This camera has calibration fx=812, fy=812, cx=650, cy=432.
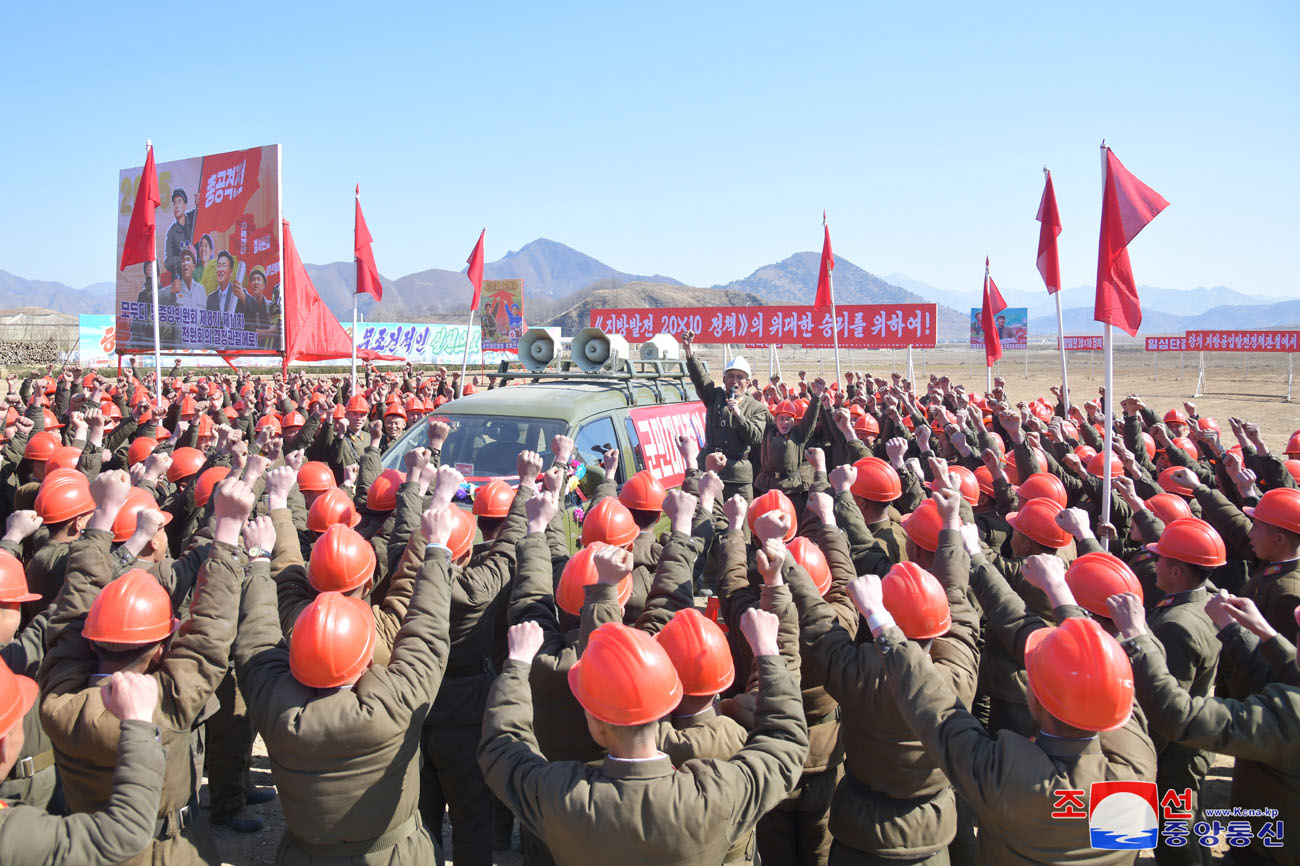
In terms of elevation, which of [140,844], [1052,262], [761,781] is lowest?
[140,844]

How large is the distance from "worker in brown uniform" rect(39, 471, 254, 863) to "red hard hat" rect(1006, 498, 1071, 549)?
12.0 feet

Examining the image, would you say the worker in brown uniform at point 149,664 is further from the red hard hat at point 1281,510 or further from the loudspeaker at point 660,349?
the loudspeaker at point 660,349

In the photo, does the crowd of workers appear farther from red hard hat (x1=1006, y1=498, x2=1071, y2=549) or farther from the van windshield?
the van windshield

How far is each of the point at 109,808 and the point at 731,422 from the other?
605cm

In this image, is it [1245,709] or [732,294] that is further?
[732,294]

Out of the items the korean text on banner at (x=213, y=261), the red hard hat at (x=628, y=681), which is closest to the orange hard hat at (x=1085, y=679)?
the red hard hat at (x=628, y=681)

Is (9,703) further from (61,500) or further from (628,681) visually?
(61,500)

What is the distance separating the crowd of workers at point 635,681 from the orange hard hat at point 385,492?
22 millimetres

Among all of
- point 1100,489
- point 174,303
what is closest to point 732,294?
point 174,303

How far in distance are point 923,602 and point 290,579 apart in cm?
A: 265

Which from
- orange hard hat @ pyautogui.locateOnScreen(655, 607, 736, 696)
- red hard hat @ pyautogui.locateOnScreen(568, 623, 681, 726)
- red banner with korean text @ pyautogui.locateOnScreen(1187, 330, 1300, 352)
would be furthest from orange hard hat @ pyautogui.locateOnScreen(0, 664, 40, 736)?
red banner with korean text @ pyautogui.locateOnScreen(1187, 330, 1300, 352)

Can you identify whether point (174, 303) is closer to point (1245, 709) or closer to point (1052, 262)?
point (1052, 262)

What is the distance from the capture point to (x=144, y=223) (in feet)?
36.5

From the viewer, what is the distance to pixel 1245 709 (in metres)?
2.79
